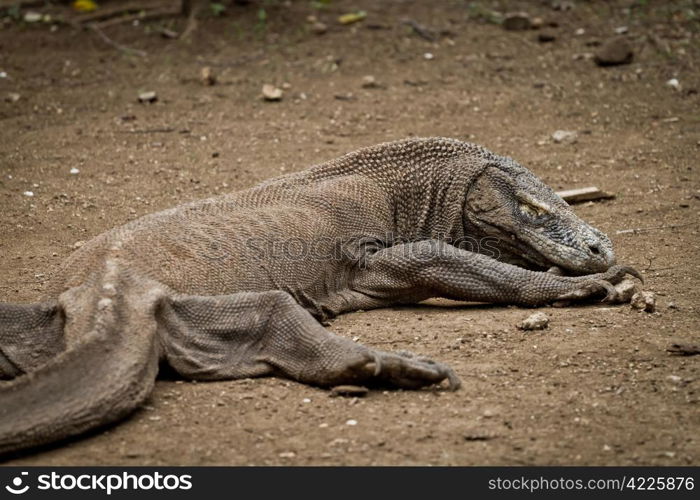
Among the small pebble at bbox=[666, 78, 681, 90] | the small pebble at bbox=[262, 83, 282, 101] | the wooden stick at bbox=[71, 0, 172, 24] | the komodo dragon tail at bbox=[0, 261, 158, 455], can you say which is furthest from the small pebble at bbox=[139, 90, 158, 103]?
the komodo dragon tail at bbox=[0, 261, 158, 455]

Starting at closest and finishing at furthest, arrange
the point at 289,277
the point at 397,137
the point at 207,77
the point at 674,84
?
the point at 289,277 → the point at 397,137 → the point at 674,84 → the point at 207,77

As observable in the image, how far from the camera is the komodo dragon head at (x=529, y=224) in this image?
18.3ft

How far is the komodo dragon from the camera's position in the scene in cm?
398

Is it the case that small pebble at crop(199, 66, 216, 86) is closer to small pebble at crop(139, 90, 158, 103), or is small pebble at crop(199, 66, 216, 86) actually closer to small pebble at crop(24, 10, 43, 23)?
small pebble at crop(139, 90, 158, 103)

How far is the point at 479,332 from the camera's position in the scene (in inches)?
196

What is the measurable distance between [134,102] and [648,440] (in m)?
6.42

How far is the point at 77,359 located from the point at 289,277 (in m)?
1.46

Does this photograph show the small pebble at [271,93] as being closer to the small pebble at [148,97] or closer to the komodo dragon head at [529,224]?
the small pebble at [148,97]

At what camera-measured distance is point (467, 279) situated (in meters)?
5.37

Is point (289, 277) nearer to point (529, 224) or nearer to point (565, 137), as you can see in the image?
point (529, 224)

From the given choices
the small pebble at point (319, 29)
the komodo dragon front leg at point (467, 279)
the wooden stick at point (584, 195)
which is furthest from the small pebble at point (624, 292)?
the small pebble at point (319, 29)

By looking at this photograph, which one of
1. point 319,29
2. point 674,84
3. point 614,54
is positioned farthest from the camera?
point 319,29

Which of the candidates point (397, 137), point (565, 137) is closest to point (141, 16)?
point (397, 137)

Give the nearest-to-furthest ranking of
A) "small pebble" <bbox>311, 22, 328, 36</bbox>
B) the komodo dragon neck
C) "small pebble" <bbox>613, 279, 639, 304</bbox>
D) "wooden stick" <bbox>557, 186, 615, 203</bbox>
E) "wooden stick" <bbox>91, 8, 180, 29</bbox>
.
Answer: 1. "small pebble" <bbox>613, 279, 639, 304</bbox>
2. the komodo dragon neck
3. "wooden stick" <bbox>557, 186, 615, 203</bbox>
4. "small pebble" <bbox>311, 22, 328, 36</bbox>
5. "wooden stick" <bbox>91, 8, 180, 29</bbox>
